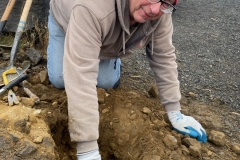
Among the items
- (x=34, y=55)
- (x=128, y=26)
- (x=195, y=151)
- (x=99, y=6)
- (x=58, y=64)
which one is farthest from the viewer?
(x=34, y=55)

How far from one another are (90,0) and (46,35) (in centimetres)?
176

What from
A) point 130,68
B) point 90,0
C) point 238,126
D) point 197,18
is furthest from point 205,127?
point 197,18

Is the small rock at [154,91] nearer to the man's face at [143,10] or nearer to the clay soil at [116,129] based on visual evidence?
the clay soil at [116,129]

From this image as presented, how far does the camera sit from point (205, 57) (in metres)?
Result: 4.04

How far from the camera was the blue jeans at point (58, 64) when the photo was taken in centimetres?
282

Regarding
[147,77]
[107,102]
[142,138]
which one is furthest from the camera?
[147,77]

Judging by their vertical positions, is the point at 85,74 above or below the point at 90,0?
below

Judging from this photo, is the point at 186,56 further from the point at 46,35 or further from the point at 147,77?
the point at 46,35

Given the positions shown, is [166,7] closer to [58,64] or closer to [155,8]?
[155,8]

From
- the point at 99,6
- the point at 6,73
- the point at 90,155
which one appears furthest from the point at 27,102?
the point at 99,6

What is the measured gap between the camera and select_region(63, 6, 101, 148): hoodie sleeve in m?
1.88

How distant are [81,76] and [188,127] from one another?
970 mm

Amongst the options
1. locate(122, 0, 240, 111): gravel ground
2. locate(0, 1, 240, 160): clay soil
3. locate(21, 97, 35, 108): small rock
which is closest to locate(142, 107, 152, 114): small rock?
locate(0, 1, 240, 160): clay soil

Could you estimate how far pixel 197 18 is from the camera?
538 cm
